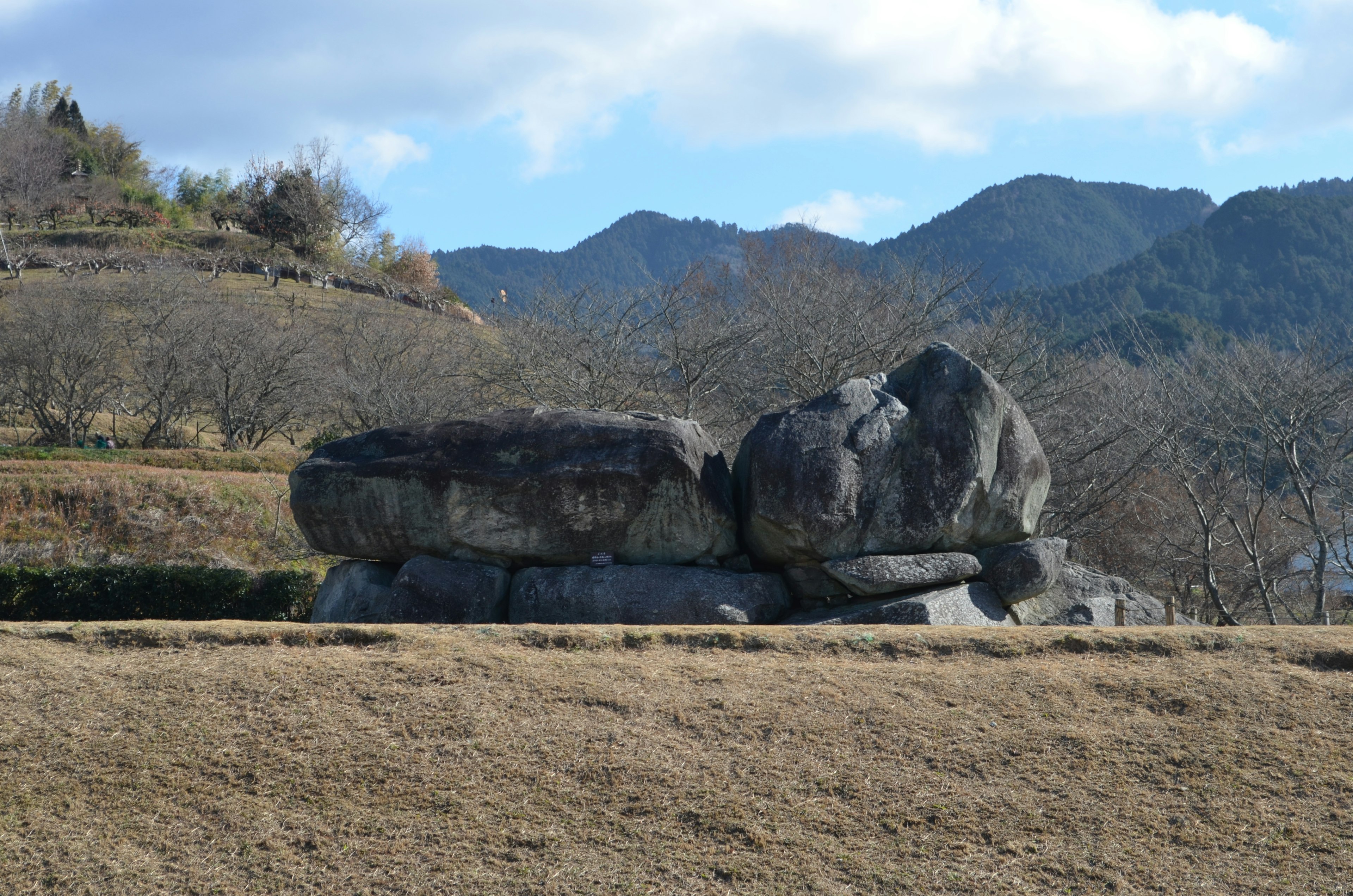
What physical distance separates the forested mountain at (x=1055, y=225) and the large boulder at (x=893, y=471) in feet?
235

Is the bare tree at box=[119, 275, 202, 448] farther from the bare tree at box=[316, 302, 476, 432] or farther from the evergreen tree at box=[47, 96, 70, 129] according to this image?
the evergreen tree at box=[47, 96, 70, 129]

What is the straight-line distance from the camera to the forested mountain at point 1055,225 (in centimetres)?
8881

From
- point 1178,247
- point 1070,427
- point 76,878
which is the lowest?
point 76,878

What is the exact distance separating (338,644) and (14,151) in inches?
2592

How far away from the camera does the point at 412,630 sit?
9008 mm

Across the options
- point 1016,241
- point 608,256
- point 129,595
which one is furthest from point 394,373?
point 608,256

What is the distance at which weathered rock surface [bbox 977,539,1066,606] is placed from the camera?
37.2 feet

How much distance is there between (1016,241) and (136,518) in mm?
85697

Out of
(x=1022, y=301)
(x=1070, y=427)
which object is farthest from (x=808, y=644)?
(x=1022, y=301)

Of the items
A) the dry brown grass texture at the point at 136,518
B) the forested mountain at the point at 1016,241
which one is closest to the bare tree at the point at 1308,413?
the dry brown grass texture at the point at 136,518

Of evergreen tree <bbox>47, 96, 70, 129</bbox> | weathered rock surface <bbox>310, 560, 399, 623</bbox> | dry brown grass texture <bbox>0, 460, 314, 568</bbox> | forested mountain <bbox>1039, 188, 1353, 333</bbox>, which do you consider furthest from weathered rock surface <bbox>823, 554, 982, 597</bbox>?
evergreen tree <bbox>47, 96, 70, 129</bbox>

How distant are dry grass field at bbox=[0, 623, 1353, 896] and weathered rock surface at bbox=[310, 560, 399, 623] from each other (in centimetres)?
257

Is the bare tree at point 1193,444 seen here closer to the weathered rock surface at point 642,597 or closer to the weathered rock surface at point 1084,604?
the weathered rock surface at point 1084,604

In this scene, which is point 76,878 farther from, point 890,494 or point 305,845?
point 890,494
